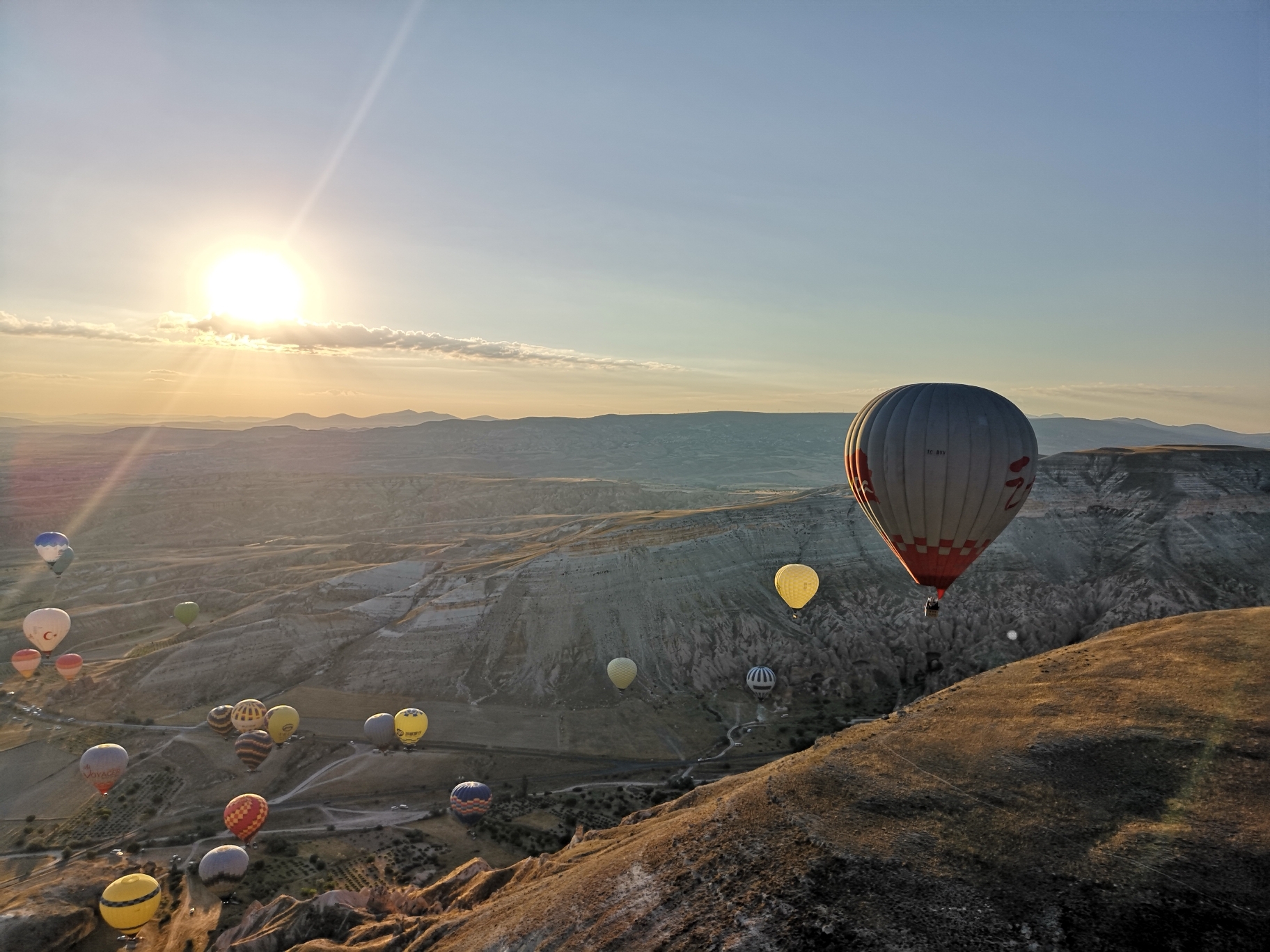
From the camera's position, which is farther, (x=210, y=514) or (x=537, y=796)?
(x=210, y=514)

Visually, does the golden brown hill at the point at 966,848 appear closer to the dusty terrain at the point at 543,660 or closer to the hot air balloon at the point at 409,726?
the dusty terrain at the point at 543,660

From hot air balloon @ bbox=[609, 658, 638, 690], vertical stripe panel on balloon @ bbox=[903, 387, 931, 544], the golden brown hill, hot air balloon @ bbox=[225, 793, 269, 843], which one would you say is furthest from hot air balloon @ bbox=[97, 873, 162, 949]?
vertical stripe panel on balloon @ bbox=[903, 387, 931, 544]

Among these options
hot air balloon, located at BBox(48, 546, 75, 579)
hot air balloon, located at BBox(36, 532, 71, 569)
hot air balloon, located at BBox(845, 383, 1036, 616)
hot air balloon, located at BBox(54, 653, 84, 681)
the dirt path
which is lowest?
the dirt path

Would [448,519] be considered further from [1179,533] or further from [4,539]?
[1179,533]

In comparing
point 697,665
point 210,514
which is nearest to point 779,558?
point 697,665

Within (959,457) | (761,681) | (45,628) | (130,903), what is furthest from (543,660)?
(45,628)

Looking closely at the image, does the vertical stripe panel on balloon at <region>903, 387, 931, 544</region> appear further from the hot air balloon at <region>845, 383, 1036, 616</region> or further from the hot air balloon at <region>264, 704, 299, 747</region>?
the hot air balloon at <region>264, 704, 299, 747</region>

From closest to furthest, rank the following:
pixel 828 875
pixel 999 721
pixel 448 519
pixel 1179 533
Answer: pixel 828 875, pixel 999 721, pixel 1179 533, pixel 448 519
